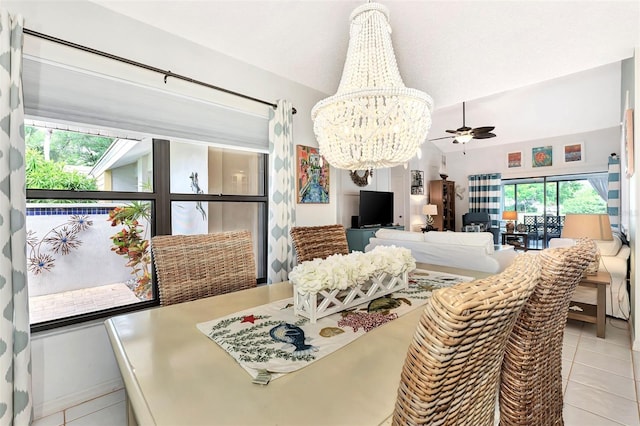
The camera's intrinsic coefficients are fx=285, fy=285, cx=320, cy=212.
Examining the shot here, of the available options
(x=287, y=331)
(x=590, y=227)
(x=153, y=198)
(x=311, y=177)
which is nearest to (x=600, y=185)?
(x=590, y=227)

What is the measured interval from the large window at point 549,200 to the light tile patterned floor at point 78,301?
7.92m

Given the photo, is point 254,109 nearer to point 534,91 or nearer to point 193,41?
point 193,41

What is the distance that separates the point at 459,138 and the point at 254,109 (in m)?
3.78

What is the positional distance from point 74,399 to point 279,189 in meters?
1.94

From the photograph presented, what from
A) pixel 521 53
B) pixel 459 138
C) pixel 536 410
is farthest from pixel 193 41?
pixel 459 138

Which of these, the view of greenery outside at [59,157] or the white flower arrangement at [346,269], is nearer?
the white flower arrangement at [346,269]

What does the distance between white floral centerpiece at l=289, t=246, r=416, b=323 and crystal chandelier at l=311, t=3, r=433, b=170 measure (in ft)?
1.80

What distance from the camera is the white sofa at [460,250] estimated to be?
275 cm

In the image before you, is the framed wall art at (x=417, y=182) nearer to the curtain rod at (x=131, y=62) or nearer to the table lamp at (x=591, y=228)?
the table lamp at (x=591, y=228)

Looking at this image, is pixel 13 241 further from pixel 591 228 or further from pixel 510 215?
pixel 510 215

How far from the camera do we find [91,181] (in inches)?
72.6

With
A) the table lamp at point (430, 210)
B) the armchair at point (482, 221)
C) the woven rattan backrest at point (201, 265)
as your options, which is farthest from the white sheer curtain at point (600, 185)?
the woven rattan backrest at point (201, 265)

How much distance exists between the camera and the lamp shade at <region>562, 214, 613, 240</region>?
8.57 feet

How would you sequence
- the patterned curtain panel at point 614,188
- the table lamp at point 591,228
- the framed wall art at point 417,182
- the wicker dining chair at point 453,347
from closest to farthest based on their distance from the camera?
the wicker dining chair at point 453,347 → the table lamp at point 591,228 → the patterned curtain panel at point 614,188 → the framed wall art at point 417,182
